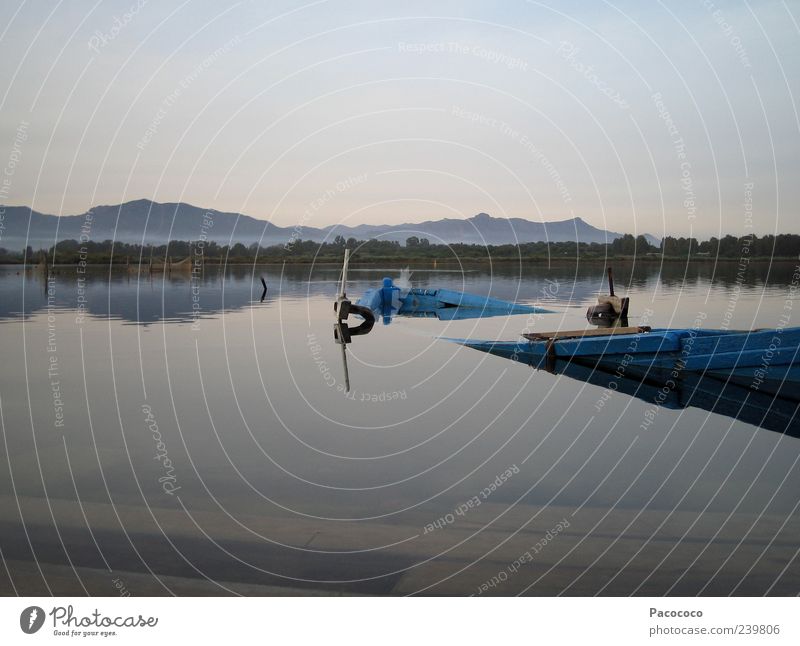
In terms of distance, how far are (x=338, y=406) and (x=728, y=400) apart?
7182 mm

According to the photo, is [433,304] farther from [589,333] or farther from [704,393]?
[704,393]

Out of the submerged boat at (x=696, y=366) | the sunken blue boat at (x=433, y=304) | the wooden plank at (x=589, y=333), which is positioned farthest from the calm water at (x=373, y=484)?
the sunken blue boat at (x=433, y=304)

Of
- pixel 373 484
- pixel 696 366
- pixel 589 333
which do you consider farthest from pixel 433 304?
pixel 373 484

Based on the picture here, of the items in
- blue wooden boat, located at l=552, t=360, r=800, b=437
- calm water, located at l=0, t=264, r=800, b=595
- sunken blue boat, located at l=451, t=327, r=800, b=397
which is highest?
sunken blue boat, located at l=451, t=327, r=800, b=397

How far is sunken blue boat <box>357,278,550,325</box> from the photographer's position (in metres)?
39.5

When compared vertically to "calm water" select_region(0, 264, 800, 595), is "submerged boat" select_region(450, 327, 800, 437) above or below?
above

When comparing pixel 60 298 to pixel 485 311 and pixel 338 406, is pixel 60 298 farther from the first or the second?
pixel 338 406

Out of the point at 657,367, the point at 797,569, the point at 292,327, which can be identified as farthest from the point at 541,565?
the point at 292,327

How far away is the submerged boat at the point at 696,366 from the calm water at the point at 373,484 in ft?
2.65

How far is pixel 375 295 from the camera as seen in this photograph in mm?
42406

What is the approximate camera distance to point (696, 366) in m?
18.1

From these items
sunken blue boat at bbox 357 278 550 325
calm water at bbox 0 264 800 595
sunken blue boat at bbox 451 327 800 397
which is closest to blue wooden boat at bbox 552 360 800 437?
sunken blue boat at bbox 451 327 800 397

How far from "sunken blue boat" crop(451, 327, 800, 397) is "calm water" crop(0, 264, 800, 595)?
1.43 meters

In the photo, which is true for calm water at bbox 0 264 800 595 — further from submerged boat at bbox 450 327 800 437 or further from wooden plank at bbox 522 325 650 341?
wooden plank at bbox 522 325 650 341
